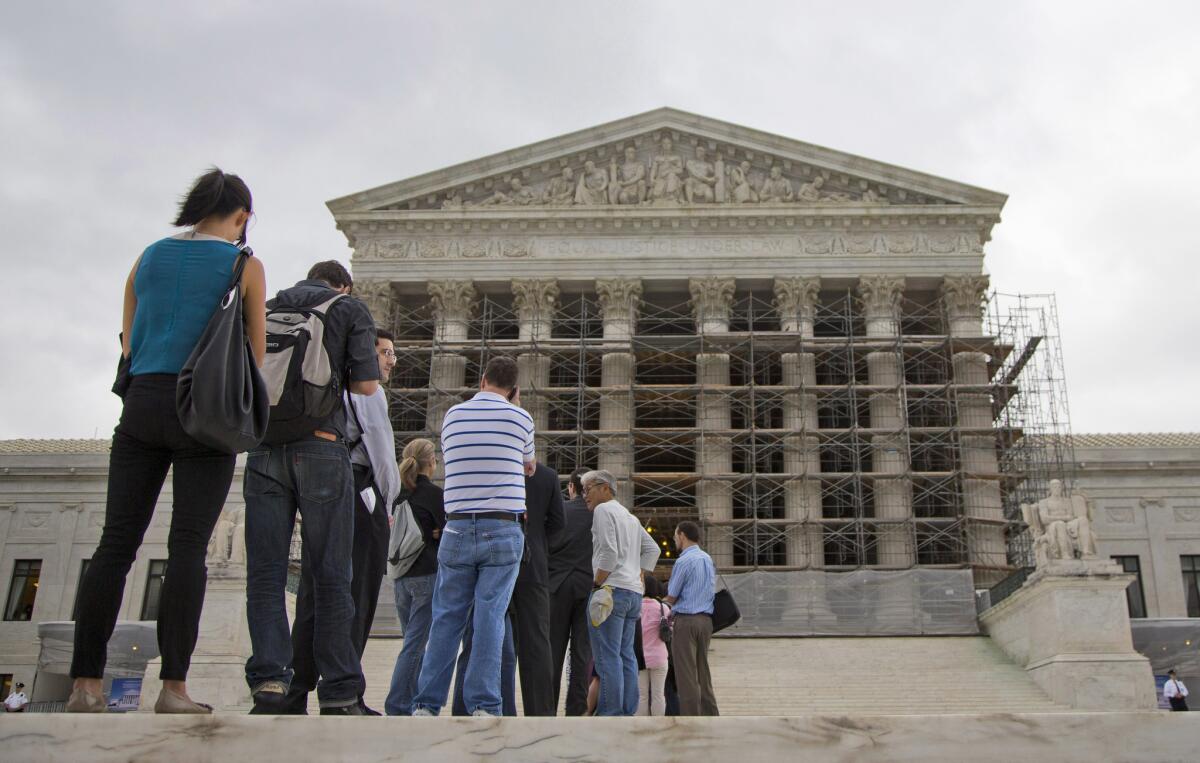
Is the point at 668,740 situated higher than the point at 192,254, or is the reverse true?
the point at 192,254

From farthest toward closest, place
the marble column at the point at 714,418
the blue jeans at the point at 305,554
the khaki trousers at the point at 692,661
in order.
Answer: the marble column at the point at 714,418 → the khaki trousers at the point at 692,661 → the blue jeans at the point at 305,554

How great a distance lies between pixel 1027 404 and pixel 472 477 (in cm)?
3253

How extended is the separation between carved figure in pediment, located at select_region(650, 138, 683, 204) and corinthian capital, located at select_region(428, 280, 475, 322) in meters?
6.86

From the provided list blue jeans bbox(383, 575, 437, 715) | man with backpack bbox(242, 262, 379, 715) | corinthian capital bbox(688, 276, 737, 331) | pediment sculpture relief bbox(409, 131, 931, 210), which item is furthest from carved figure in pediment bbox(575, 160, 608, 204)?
Answer: man with backpack bbox(242, 262, 379, 715)

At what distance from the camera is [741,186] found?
37.4 m

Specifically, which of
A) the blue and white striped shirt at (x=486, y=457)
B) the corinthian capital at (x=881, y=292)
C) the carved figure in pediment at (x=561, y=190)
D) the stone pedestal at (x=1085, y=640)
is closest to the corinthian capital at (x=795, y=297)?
the corinthian capital at (x=881, y=292)

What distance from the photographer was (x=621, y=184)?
37.8 meters

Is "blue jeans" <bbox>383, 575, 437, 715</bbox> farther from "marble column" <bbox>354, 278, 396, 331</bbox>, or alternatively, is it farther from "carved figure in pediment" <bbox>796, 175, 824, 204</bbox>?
"carved figure in pediment" <bbox>796, 175, 824, 204</bbox>

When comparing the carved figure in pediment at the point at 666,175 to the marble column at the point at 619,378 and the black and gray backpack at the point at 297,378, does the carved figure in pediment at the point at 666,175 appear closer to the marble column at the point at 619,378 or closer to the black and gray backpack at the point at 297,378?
the marble column at the point at 619,378

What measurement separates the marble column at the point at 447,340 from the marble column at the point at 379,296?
138 cm

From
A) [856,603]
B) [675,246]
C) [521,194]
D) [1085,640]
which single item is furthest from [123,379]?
[521,194]

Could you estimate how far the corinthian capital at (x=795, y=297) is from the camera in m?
35.8

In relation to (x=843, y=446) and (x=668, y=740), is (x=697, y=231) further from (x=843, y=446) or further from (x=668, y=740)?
(x=668, y=740)

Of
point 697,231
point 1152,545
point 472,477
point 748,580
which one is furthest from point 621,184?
point 472,477
